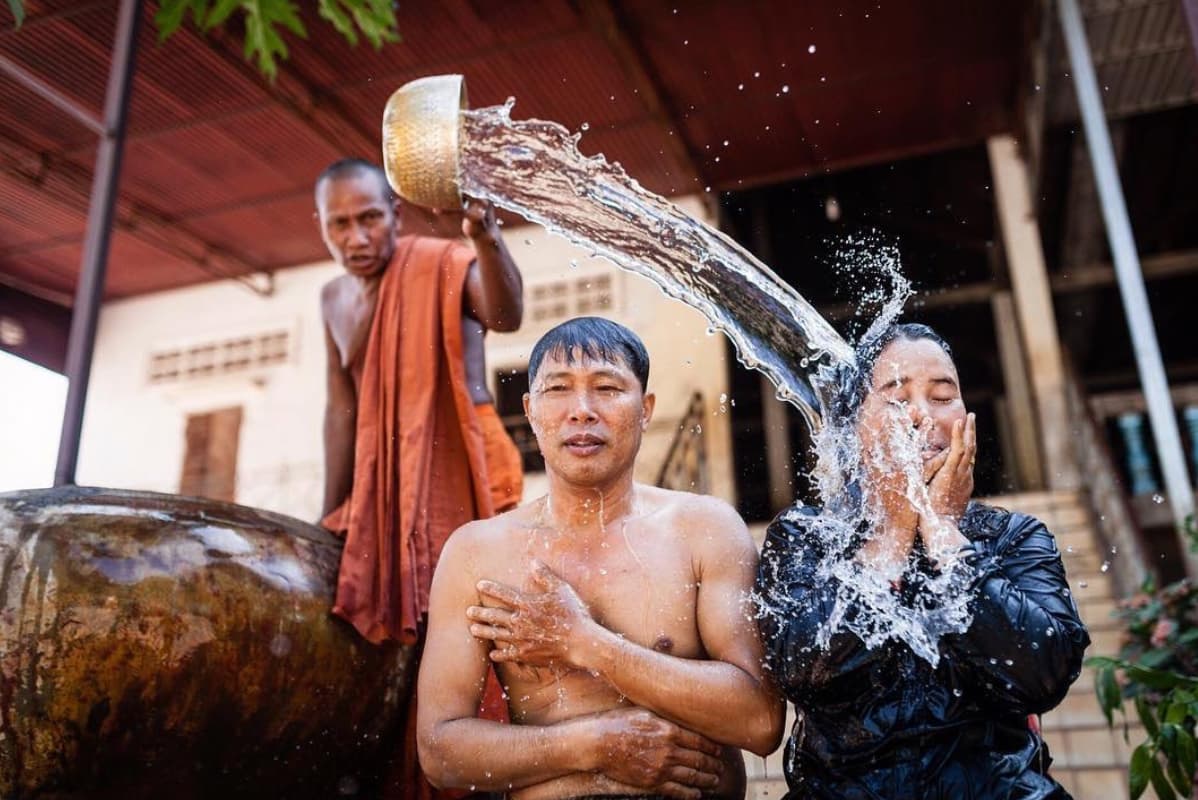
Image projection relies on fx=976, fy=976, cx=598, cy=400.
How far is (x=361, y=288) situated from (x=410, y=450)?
0.80 m

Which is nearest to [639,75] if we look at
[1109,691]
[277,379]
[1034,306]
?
[1034,306]

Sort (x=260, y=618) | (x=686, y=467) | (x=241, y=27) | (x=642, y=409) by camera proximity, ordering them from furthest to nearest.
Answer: (x=686, y=467) < (x=241, y=27) < (x=260, y=618) < (x=642, y=409)

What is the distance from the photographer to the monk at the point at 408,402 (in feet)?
9.05

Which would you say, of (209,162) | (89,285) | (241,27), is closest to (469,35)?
(241,27)

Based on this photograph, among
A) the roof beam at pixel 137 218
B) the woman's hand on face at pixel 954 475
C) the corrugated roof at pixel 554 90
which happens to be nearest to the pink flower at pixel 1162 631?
the woman's hand on face at pixel 954 475

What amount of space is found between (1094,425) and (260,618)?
23.3ft

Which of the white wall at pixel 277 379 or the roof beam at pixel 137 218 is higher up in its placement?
the roof beam at pixel 137 218

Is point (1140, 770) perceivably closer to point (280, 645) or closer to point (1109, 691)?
point (1109, 691)

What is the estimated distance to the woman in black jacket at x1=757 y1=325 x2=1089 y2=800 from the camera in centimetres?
174

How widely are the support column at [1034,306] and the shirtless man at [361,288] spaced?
20.8 ft

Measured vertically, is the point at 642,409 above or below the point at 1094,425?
below

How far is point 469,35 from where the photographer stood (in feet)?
24.2

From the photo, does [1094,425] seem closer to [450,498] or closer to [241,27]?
[450,498]

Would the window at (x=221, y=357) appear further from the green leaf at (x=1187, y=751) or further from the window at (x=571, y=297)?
the green leaf at (x=1187, y=751)
